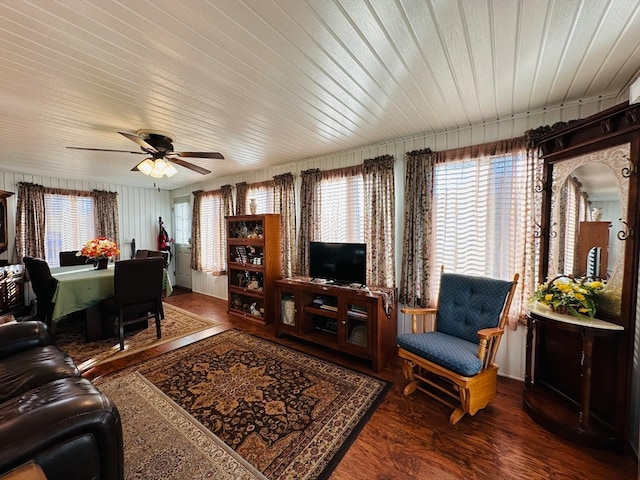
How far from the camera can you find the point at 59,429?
1013mm

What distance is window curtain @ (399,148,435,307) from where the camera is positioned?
2.80 meters

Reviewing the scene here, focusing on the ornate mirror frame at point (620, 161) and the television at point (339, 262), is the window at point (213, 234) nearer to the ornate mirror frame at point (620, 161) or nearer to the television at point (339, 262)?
the television at point (339, 262)

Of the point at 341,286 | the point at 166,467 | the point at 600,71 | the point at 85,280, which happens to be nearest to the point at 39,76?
the point at 85,280

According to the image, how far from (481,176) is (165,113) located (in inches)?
121

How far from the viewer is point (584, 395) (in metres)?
1.74

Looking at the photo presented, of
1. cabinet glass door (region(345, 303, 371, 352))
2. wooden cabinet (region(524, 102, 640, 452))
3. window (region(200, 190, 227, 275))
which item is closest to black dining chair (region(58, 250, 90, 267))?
window (region(200, 190, 227, 275))

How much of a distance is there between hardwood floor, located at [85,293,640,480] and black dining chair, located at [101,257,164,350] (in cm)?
295

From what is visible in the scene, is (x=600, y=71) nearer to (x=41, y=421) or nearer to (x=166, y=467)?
(x=41, y=421)

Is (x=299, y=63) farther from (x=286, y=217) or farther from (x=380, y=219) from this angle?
(x=286, y=217)

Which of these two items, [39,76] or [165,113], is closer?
[39,76]

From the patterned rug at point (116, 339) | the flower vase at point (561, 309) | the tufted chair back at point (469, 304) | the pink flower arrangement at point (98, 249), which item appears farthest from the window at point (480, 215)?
the pink flower arrangement at point (98, 249)

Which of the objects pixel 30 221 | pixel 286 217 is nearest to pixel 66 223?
pixel 30 221

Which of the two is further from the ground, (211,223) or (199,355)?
(211,223)

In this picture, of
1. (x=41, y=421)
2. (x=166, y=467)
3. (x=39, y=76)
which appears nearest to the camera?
(x=41, y=421)
